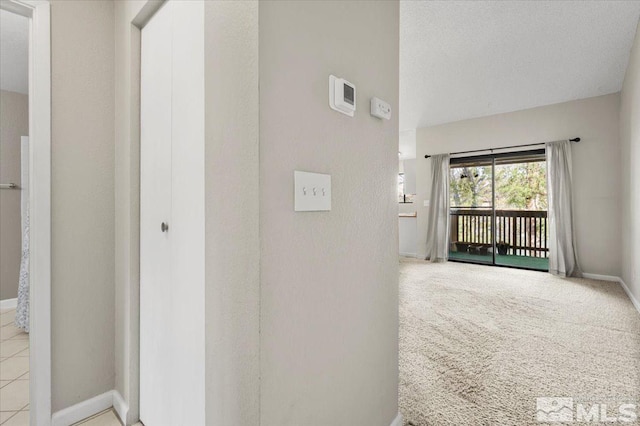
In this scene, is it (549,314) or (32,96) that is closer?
(32,96)

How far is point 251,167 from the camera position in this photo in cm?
79

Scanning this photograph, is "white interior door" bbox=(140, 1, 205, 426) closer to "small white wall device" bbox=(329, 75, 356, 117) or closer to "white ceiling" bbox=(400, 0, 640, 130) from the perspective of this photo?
"small white wall device" bbox=(329, 75, 356, 117)

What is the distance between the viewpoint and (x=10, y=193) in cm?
337

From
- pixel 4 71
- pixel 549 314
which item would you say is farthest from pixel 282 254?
pixel 4 71

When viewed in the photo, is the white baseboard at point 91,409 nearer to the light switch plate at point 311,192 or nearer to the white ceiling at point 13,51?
the light switch plate at point 311,192

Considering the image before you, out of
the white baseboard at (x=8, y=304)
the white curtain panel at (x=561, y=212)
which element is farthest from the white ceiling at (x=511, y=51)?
the white baseboard at (x=8, y=304)

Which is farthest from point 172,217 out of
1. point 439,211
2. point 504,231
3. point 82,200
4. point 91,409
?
point 504,231

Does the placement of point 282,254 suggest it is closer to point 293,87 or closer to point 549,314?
point 293,87

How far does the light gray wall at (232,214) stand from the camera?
79 centimetres

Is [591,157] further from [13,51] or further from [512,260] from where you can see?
[13,51]

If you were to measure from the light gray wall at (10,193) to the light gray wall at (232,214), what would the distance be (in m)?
3.88

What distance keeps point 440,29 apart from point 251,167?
2.82 meters

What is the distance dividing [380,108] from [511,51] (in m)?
2.90

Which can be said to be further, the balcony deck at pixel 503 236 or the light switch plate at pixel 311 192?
the balcony deck at pixel 503 236
